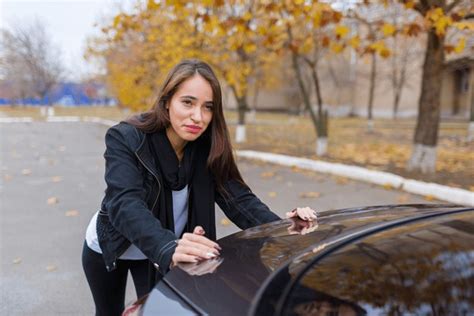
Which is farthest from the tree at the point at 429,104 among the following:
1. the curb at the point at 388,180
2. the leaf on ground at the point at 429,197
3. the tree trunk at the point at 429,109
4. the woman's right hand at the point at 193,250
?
the woman's right hand at the point at 193,250

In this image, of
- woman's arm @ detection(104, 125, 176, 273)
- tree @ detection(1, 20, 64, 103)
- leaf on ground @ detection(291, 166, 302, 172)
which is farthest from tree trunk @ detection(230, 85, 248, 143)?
tree @ detection(1, 20, 64, 103)

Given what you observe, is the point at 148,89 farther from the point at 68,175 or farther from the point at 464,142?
the point at 464,142

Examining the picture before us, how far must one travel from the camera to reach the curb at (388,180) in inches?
251

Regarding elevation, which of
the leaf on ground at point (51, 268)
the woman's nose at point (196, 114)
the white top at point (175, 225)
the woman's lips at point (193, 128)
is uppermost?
the woman's nose at point (196, 114)

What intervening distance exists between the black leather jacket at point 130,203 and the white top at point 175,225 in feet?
0.36

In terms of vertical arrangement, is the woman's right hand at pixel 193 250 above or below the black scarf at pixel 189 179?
below

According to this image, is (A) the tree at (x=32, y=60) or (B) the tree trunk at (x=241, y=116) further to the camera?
(A) the tree at (x=32, y=60)

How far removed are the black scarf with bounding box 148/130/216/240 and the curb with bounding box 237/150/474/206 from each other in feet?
17.3

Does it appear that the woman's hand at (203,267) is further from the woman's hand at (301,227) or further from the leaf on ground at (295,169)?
the leaf on ground at (295,169)

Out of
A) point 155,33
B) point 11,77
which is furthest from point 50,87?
point 155,33

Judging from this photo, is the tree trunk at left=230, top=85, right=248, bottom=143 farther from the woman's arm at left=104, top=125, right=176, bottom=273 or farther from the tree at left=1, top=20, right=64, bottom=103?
the tree at left=1, top=20, right=64, bottom=103

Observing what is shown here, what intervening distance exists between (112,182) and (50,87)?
46.6m

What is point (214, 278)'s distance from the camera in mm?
1411

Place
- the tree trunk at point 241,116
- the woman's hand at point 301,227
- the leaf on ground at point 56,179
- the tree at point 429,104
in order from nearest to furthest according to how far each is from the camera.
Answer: the woman's hand at point 301,227 < the tree at point 429,104 < the leaf on ground at point 56,179 < the tree trunk at point 241,116
